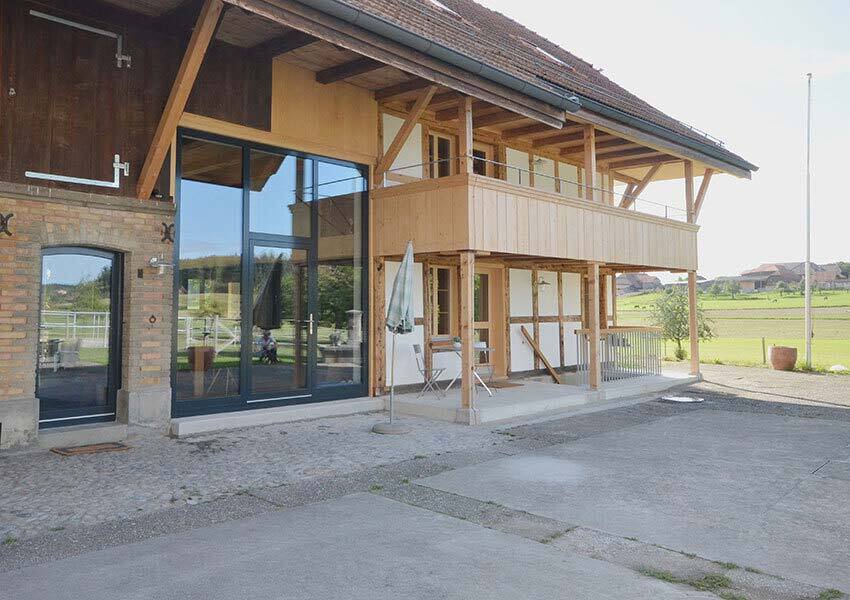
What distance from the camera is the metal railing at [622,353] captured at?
12.5m

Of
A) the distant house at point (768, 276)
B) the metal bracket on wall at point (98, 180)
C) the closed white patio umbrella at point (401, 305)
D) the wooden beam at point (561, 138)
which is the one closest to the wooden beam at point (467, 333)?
the closed white patio umbrella at point (401, 305)

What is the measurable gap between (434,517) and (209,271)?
5118mm

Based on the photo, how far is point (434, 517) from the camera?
4.76m

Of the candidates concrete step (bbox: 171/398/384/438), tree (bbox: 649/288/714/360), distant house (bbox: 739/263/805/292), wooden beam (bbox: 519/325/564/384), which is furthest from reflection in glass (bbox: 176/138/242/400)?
distant house (bbox: 739/263/805/292)

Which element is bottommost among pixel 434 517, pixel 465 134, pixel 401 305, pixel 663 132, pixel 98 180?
pixel 434 517

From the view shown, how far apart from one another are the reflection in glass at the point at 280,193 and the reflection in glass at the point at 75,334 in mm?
2157

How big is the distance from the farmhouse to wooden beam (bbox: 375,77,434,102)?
5 cm

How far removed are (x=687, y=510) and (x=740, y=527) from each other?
455mm

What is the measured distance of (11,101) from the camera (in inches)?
271

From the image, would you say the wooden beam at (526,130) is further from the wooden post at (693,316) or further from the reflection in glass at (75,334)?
the reflection in glass at (75,334)

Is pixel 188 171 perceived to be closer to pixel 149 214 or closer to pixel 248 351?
pixel 149 214

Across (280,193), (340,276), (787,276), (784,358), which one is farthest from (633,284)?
(280,193)

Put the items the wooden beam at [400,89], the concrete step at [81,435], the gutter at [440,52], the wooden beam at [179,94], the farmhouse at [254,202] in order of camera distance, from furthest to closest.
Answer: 1. the wooden beam at [400,89]
2. the farmhouse at [254,202]
3. the concrete step at [81,435]
4. the gutter at [440,52]
5. the wooden beam at [179,94]

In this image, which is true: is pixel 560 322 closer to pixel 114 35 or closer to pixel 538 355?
pixel 538 355
